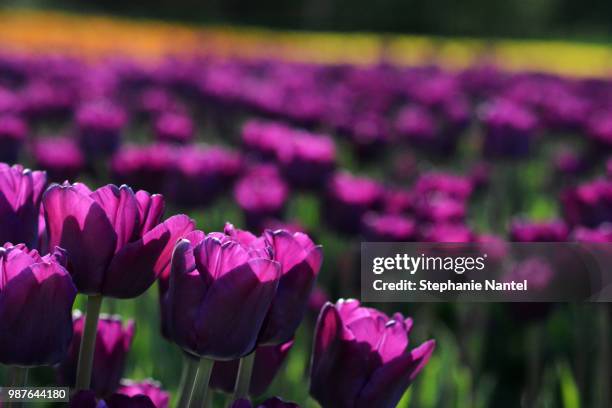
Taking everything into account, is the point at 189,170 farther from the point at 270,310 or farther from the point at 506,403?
the point at 270,310

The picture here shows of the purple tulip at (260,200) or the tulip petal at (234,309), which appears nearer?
the tulip petal at (234,309)

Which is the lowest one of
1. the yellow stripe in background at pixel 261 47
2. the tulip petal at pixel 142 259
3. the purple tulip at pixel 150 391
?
the purple tulip at pixel 150 391

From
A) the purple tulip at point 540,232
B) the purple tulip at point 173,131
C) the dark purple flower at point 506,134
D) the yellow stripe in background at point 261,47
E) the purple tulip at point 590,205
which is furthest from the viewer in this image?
the yellow stripe in background at point 261,47

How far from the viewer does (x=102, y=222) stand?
88 centimetres

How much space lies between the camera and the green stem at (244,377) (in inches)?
36.5

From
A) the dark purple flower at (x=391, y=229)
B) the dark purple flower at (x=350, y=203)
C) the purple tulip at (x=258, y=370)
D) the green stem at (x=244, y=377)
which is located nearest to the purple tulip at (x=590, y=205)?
the dark purple flower at (x=391, y=229)

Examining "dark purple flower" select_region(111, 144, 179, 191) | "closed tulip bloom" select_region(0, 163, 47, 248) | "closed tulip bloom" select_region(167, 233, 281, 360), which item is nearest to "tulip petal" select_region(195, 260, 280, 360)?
"closed tulip bloom" select_region(167, 233, 281, 360)

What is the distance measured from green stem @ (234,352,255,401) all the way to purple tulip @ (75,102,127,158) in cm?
209

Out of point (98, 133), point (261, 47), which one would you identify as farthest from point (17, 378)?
point (261, 47)

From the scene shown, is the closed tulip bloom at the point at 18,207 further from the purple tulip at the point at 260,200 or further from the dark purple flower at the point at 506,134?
the dark purple flower at the point at 506,134

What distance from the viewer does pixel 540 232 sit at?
6.45 ft

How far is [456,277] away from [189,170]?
1238 millimetres

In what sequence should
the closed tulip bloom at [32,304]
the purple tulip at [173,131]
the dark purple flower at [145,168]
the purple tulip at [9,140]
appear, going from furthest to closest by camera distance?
the purple tulip at [173,131], the purple tulip at [9,140], the dark purple flower at [145,168], the closed tulip bloom at [32,304]

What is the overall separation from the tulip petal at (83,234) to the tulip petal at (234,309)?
113mm
